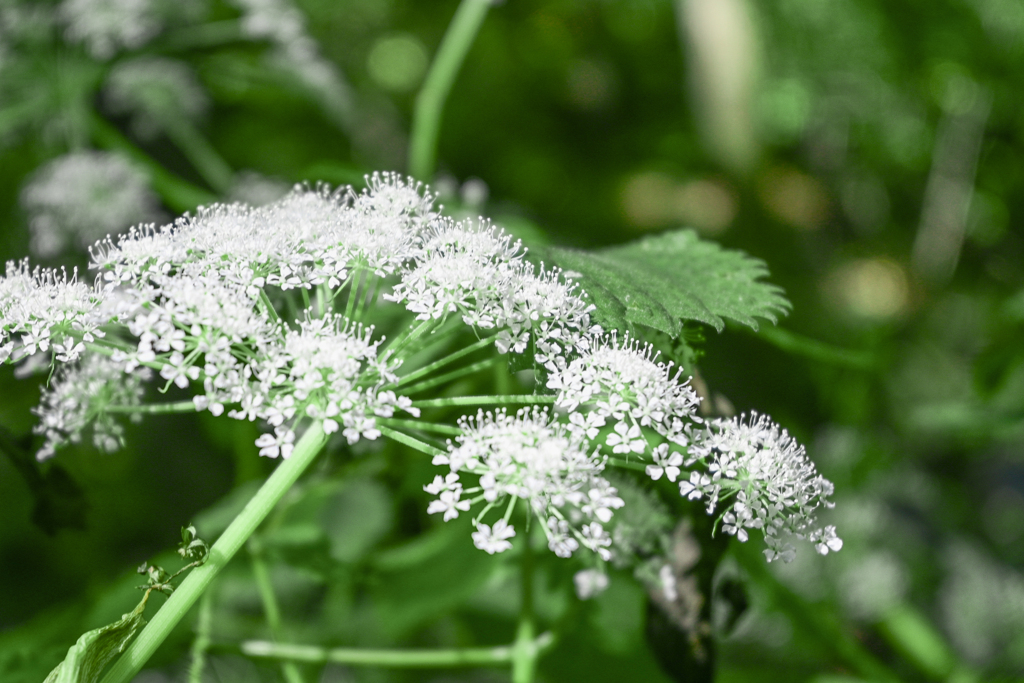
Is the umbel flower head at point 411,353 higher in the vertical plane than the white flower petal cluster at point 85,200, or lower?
lower

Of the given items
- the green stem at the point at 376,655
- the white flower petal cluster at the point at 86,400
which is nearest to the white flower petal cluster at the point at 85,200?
the white flower petal cluster at the point at 86,400

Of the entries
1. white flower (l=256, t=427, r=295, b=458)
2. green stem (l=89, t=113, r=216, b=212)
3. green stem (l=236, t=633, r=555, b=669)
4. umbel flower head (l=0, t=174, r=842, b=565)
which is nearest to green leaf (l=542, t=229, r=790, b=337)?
umbel flower head (l=0, t=174, r=842, b=565)

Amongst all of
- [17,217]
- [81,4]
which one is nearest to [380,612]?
[81,4]

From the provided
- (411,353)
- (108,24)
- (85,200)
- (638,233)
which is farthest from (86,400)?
(638,233)

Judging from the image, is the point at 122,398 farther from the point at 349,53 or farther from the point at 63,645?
the point at 349,53

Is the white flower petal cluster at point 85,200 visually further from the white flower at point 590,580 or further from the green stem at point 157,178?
the white flower at point 590,580
